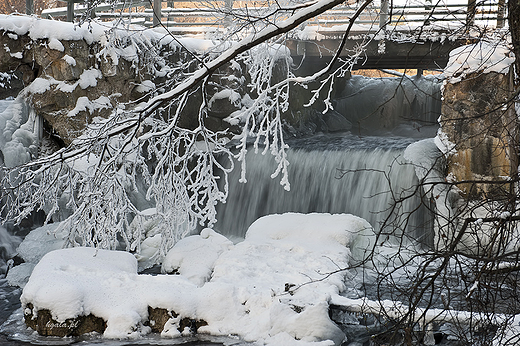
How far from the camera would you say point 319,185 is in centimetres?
991

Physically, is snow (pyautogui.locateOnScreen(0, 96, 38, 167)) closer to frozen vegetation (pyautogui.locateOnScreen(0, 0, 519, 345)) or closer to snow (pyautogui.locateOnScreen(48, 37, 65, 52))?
frozen vegetation (pyautogui.locateOnScreen(0, 0, 519, 345))

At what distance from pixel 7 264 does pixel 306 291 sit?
4.83 m

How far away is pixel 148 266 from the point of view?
301 inches

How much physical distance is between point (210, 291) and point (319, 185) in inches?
187

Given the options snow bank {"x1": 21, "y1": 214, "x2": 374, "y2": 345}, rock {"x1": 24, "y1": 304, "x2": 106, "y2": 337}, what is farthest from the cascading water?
rock {"x1": 24, "y1": 304, "x2": 106, "y2": 337}

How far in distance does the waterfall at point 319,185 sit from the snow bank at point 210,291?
258 cm

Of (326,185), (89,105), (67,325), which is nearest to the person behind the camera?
(67,325)

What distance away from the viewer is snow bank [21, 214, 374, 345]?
16.6ft

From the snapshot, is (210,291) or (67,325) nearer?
(67,325)

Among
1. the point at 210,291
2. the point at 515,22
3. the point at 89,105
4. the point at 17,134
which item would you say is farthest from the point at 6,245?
the point at 515,22

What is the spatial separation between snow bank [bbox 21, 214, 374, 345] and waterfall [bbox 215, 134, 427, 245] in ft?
8.46

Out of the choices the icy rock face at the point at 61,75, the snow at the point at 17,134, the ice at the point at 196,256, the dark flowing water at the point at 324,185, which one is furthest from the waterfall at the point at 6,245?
the ice at the point at 196,256

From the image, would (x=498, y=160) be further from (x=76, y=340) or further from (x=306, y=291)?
(x=76, y=340)

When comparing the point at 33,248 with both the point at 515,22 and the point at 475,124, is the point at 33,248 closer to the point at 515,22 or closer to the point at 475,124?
the point at 475,124
